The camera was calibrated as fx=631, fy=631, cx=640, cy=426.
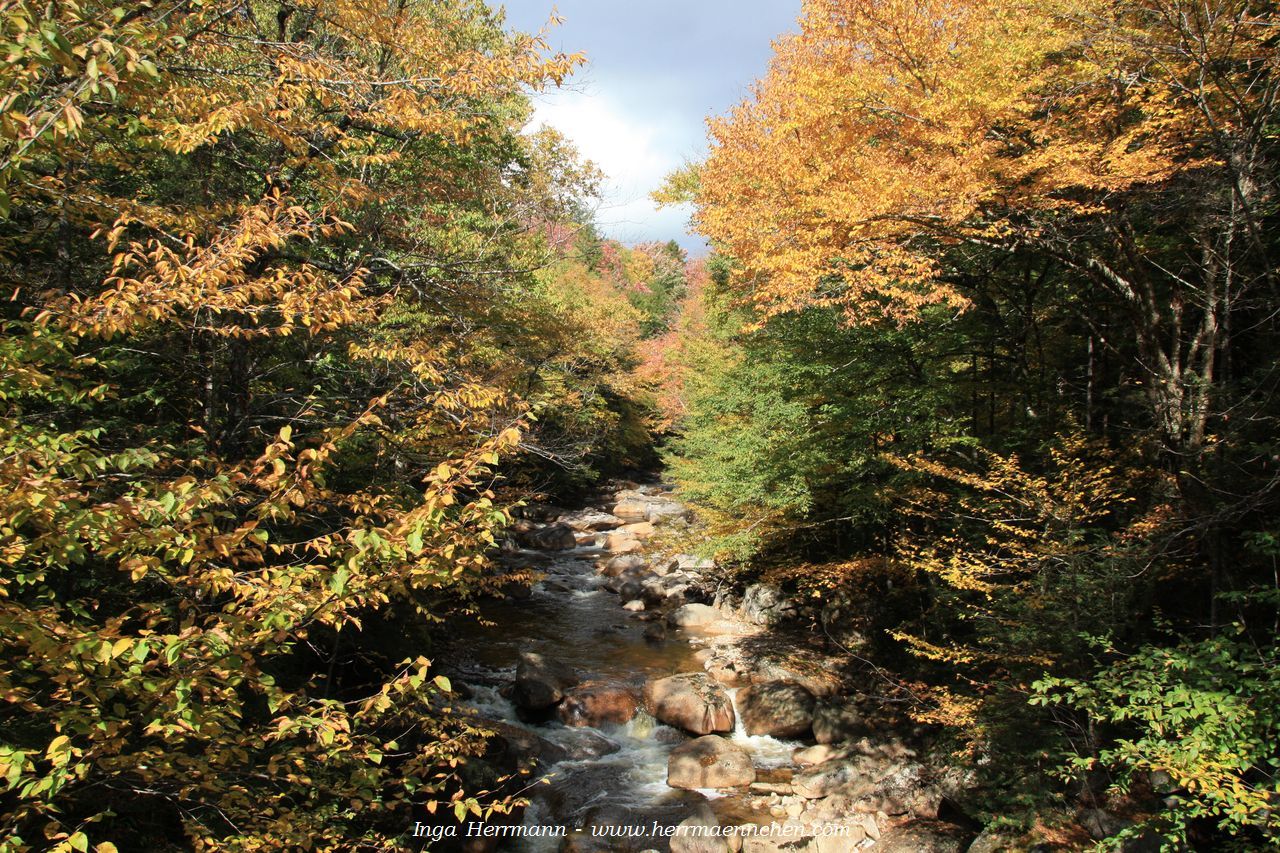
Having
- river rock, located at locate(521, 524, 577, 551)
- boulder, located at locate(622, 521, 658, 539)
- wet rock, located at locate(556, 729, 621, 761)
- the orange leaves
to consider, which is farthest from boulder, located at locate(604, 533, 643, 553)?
the orange leaves

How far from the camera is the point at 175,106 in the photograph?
3.95m

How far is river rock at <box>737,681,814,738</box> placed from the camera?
33.0 ft

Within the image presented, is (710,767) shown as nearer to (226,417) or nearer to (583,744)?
(583,744)

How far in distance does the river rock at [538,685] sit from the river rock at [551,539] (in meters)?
9.84

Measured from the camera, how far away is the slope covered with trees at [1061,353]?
5531mm

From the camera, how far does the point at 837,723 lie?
32.3 ft

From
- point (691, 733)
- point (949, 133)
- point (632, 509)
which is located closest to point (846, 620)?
point (691, 733)

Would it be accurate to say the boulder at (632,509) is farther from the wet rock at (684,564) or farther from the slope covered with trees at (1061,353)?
the slope covered with trees at (1061,353)

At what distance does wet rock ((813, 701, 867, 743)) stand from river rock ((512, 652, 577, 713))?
4.22m

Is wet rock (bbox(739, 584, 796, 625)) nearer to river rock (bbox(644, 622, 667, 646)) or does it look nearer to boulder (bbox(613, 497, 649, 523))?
river rock (bbox(644, 622, 667, 646))

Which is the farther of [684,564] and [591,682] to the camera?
[684,564]

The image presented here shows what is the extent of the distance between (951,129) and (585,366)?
14399mm

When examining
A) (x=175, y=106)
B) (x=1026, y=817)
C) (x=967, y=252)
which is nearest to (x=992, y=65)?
(x=967, y=252)

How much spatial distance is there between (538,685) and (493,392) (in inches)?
273
